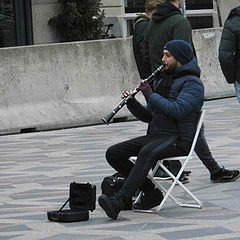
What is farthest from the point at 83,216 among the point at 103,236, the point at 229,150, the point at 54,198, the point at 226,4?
the point at 226,4

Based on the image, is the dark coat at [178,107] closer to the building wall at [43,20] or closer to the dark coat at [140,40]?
the dark coat at [140,40]

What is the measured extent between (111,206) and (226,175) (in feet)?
6.58

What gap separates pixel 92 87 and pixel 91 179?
6.16 m

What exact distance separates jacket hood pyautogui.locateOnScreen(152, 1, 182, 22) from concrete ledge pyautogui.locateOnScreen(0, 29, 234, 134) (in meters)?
5.93

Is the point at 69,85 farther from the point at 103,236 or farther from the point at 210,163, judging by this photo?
the point at 103,236

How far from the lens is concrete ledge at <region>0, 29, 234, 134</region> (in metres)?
15.4

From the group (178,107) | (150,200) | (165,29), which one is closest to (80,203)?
(150,200)

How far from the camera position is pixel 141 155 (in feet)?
26.2

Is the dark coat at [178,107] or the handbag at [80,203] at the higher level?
the dark coat at [178,107]

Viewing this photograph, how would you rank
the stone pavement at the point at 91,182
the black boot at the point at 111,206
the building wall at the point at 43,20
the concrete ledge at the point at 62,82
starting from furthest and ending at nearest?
the building wall at the point at 43,20, the concrete ledge at the point at 62,82, the black boot at the point at 111,206, the stone pavement at the point at 91,182

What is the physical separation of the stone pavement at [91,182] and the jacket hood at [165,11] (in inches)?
63.6

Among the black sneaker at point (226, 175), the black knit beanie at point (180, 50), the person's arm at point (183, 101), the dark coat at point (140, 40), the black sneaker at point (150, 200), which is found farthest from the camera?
the dark coat at point (140, 40)

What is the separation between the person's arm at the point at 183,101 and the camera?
809 centimetres

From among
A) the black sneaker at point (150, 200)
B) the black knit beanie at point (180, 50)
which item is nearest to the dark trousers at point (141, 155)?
the black sneaker at point (150, 200)
